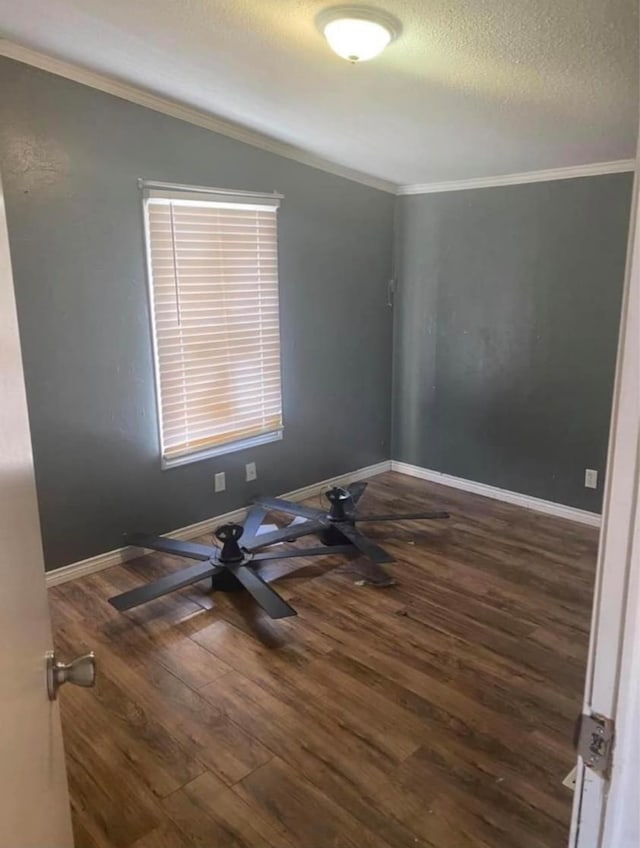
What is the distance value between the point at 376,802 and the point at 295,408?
2.57 meters

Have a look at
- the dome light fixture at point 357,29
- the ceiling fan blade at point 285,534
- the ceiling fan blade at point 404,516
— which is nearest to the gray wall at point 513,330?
the ceiling fan blade at point 404,516

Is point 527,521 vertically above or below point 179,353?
below

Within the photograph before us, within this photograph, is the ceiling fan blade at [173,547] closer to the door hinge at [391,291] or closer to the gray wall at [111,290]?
the gray wall at [111,290]

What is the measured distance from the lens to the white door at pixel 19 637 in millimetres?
711

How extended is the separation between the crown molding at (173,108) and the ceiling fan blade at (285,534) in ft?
7.24

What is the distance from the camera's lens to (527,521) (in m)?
3.78

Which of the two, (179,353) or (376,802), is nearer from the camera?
(376,802)

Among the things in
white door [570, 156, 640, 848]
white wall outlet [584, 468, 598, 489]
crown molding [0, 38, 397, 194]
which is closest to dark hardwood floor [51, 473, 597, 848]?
white wall outlet [584, 468, 598, 489]

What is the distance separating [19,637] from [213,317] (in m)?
2.83

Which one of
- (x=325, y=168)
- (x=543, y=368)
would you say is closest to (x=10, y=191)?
(x=325, y=168)

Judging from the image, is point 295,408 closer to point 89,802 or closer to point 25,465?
point 89,802

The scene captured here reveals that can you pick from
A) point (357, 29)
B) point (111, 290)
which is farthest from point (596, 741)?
point (111, 290)

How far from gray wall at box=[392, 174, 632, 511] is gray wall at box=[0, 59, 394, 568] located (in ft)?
2.31

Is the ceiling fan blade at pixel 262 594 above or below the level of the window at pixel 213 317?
below
